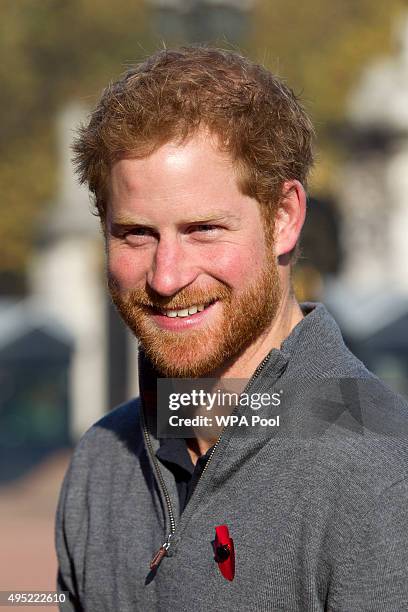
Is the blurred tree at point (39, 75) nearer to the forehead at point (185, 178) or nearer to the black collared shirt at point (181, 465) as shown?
the black collared shirt at point (181, 465)

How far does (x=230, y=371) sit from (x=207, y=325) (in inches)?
5.5

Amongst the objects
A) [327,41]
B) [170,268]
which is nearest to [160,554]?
[170,268]

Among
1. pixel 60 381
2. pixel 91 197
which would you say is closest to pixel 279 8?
pixel 60 381

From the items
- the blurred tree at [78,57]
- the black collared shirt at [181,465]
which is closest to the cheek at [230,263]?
the black collared shirt at [181,465]

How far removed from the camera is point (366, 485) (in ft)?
6.54

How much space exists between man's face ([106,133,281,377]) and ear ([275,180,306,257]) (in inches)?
1.8

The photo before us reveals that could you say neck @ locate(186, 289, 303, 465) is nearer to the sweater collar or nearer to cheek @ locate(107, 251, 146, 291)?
the sweater collar

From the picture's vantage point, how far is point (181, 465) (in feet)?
7.78

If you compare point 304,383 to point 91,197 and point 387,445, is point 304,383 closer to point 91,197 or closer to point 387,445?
point 387,445

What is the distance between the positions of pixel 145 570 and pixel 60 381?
1344cm

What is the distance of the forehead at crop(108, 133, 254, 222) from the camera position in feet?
7.26

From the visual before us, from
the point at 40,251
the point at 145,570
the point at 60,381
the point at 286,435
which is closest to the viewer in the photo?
the point at 286,435

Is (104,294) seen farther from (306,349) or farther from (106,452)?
(306,349)

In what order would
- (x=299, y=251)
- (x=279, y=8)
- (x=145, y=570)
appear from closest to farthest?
(x=145, y=570)
(x=299, y=251)
(x=279, y=8)
